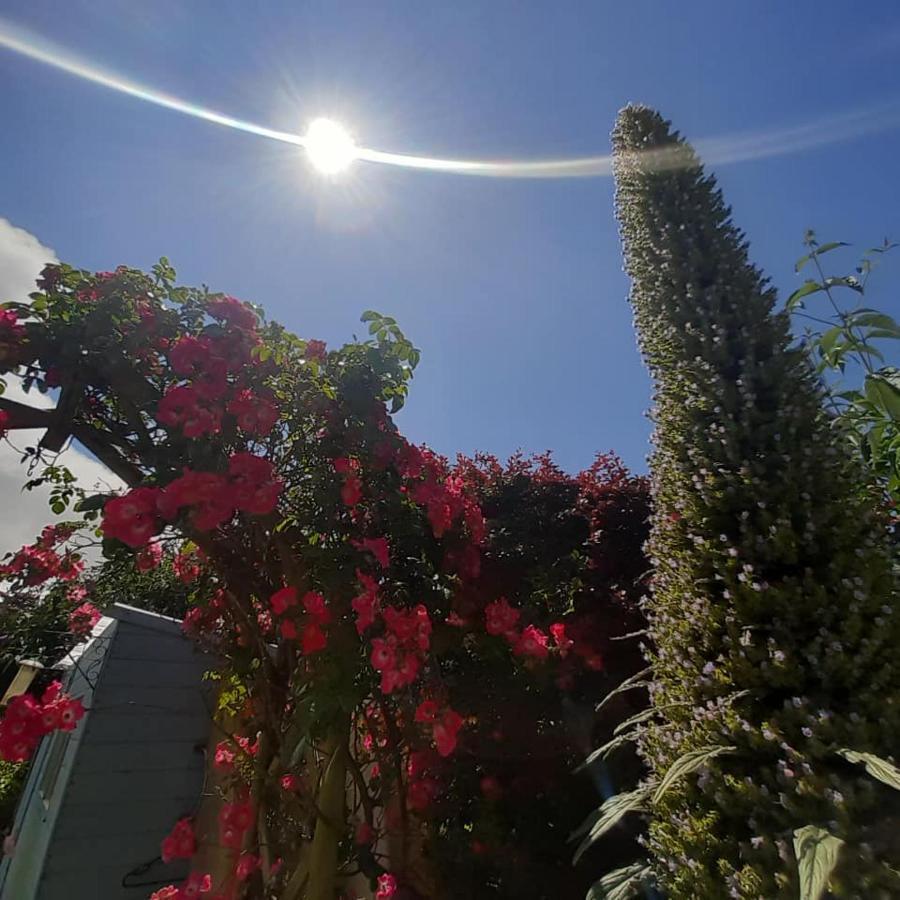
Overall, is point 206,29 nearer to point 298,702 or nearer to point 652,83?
point 652,83

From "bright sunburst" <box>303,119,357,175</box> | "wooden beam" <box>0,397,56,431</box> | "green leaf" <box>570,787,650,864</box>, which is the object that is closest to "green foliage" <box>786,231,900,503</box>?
"green leaf" <box>570,787,650,864</box>

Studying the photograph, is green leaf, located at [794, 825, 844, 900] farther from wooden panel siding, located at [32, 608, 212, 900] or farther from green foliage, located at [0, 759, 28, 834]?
green foliage, located at [0, 759, 28, 834]

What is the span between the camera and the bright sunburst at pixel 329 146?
3.19 meters

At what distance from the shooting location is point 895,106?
8.98ft

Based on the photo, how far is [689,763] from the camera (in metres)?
1.33

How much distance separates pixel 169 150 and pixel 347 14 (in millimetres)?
1340

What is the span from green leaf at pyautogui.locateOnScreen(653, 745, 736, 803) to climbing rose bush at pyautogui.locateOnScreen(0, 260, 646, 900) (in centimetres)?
106

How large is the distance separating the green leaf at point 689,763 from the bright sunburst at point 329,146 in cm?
350

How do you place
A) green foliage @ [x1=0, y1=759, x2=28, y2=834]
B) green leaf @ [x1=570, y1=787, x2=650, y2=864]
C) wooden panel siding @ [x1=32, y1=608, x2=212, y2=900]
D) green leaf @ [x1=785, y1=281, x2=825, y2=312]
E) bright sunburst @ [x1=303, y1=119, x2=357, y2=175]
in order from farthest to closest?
green foliage @ [x1=0, y1=759, x2=28, y2=834]
wooden panel siding @ [x1=32, y1=608, x2=212, y2=900]
bright sunburst @ [x1=303, y1=119, x2=357, y2=175]
green leaf @ [x1=785, y1=281, x2=825, y2=312]
green leaf @ [x1=570, y1=787, x2=650, y2=864]

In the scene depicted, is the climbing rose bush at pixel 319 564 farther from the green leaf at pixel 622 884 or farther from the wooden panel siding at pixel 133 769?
the wooden panel siding at pixel 133 769

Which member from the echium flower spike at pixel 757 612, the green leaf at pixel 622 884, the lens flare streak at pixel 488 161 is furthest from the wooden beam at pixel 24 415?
the green leaf at pixel 622 884

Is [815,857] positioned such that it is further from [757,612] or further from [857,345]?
[857,345]

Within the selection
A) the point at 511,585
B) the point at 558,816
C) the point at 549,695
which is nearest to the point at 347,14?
the point at 511,585

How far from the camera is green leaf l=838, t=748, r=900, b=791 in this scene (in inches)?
41.5
